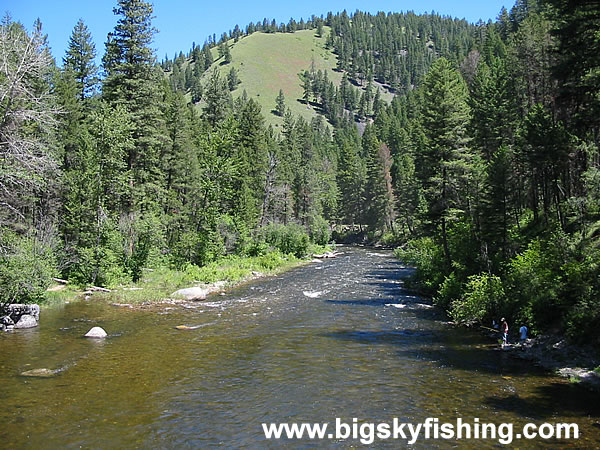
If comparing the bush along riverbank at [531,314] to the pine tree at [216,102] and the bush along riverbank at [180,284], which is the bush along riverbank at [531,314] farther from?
the pine tree at [216,102]

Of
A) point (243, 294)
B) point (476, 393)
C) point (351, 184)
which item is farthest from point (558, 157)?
point (351, 184)

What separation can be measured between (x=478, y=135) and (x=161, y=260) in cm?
3724

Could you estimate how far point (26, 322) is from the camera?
2203cm

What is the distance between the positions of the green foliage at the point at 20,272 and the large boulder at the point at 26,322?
1.04 m

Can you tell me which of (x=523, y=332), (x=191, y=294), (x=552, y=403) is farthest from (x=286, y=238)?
(x=552, y=403)

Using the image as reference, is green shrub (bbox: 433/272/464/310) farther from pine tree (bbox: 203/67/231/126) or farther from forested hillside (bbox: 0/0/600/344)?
pine tree (bbox: 203/67/231/126)

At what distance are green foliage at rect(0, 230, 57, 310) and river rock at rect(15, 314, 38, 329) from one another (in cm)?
104

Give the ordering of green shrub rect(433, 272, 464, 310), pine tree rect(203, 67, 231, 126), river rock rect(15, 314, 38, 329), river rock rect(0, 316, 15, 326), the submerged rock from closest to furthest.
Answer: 1. the submerged rock
2. river rock rect(0, 316, 15, 326)
3. river rock rect(15, 314, 38, 329)
4. green shrub rect(433, 272, 464, 310)
5. pine tree rect(203, 67, 231, 126)

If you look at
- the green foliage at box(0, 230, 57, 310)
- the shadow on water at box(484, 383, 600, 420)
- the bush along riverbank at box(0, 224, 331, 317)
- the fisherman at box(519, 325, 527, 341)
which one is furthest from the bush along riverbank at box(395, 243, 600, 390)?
the green foliage at box(0, 230, 57, 310)

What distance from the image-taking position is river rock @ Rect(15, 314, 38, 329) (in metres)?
21.9

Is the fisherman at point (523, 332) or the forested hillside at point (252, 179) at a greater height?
the forested hillside at point (252, 179)

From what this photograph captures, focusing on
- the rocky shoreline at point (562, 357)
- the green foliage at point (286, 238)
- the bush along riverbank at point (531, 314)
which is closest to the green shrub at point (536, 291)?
the bush along riverbank at point (531, 314)

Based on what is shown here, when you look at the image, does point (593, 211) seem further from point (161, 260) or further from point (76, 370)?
point (161, 260)

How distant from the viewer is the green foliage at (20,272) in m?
21.3
